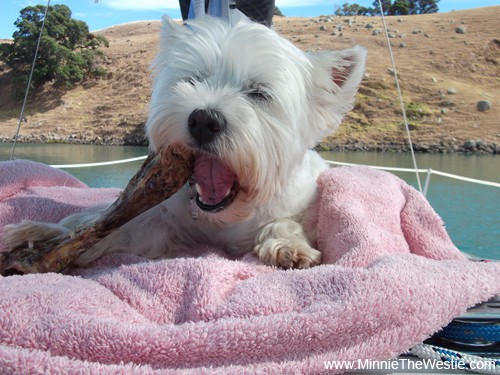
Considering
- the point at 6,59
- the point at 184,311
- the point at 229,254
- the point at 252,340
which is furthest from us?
the point at 6,59

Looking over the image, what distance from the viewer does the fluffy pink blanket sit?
1022 millimetres

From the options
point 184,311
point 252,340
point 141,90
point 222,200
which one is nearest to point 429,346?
point 252,340

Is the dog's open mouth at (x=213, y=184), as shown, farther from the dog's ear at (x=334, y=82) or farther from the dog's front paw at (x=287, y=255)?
the dog's ear at (x=334, y=82)

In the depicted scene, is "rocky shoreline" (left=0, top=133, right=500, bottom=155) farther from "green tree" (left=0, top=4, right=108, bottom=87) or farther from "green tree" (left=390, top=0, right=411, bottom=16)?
"green tree" (left=390, top=0, right=411, bottom=16)

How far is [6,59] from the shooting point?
26094mm

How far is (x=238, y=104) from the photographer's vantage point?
1.62 m

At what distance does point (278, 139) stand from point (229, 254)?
0.53m

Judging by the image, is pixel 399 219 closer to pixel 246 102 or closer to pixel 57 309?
pixel 246 102

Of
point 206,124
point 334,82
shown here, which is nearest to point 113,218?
point 206,124

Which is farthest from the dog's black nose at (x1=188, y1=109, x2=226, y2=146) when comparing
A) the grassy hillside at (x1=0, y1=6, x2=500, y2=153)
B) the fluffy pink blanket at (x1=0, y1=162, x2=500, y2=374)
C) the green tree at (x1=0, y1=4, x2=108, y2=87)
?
the green tree at (x1=0, y1=4, x2=108, y2=87)

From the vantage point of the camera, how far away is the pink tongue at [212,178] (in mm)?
1661

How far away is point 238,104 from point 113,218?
59 cm

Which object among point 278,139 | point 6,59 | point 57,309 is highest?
point 6,59

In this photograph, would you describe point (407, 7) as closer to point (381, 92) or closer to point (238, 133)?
point (381, 92)
